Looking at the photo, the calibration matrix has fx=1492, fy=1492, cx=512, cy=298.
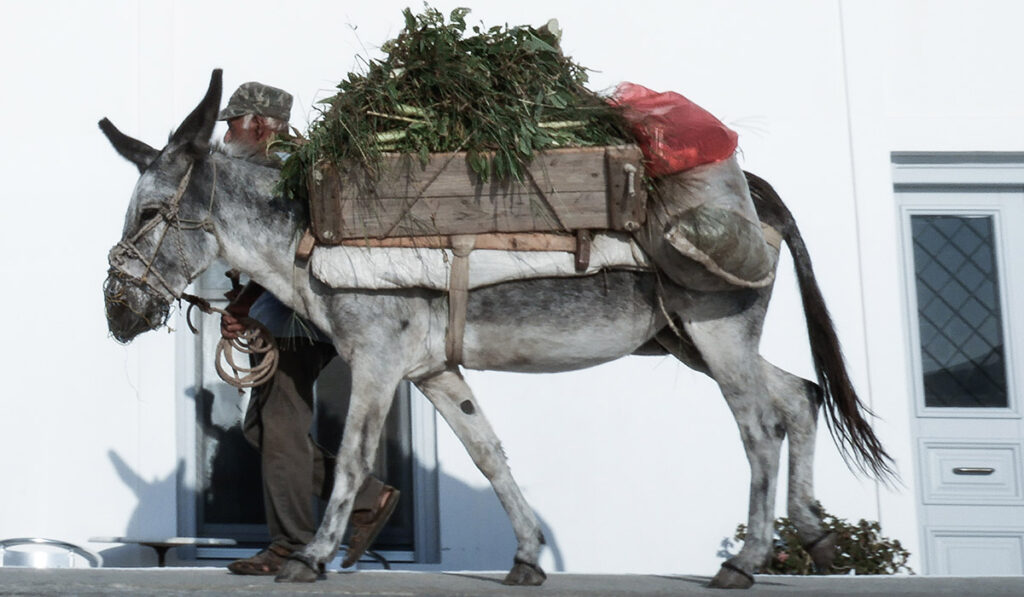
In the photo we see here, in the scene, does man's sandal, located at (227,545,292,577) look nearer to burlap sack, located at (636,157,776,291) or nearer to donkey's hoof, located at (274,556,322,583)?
donkey's hoof, located at (274,556,322,583)

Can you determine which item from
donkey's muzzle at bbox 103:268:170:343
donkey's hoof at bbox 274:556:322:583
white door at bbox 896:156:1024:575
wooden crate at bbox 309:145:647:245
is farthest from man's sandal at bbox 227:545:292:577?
white door at bbox 896:156:1024:575

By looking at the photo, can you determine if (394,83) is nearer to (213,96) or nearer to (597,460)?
(213,96)

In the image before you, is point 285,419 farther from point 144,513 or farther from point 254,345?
point 144,513

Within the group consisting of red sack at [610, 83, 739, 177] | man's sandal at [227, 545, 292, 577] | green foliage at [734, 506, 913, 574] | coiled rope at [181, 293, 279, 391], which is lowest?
green foliage at [734, 506, 913, 574]

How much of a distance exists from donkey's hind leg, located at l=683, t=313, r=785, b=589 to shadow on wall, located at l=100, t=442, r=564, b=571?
215cm

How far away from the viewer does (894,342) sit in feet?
24.7

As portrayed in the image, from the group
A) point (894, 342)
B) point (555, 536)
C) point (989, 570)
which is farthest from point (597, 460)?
point (989, 570)

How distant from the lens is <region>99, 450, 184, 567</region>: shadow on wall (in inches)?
291

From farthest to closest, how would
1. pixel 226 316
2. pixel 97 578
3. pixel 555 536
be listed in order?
pixel 555 536
pixel 226 316
pixel 97 578

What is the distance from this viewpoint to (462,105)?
5.22 metres

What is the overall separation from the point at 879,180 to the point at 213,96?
12.4 feet

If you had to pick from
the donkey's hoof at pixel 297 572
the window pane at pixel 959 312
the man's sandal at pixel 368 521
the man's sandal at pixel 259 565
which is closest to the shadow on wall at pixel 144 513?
the man's sandal at pixel 259 565

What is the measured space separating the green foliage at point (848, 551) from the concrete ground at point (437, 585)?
→ 2.43ft

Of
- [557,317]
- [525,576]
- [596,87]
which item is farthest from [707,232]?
[596,87]
